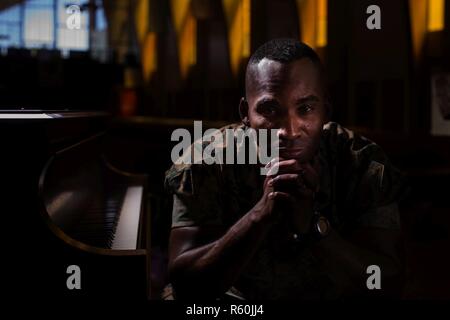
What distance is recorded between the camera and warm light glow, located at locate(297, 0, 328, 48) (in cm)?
604

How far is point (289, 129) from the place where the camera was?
3.92 feet

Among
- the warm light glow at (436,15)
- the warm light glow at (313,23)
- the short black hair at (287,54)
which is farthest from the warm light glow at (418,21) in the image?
the short black hair at (287,54)

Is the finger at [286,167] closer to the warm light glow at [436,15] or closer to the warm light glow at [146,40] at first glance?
the warm light glow at [436,15]

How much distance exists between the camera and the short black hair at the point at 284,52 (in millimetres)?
1250

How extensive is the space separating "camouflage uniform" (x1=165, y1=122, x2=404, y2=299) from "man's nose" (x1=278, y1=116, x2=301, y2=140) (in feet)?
0.68

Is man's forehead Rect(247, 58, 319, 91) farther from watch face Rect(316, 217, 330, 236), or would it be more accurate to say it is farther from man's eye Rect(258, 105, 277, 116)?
watch face Rect(316, 217, 330, 236)

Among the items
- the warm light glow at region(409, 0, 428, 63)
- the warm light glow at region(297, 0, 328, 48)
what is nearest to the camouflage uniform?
the warm light glow at region(409, 0, 428, 63)

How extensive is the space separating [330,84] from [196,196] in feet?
17.2

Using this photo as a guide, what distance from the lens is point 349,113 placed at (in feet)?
21.5

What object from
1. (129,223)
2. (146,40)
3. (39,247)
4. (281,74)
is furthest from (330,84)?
(146,40)

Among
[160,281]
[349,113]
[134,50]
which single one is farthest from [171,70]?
[160,281]

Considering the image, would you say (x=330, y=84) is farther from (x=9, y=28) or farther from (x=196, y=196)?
(x=9, y=28)
